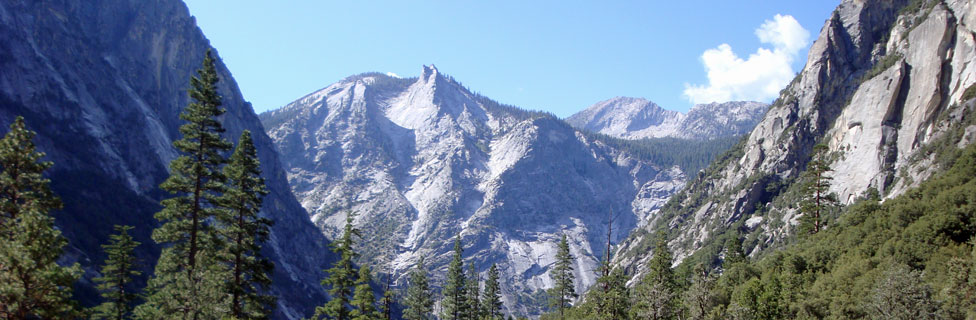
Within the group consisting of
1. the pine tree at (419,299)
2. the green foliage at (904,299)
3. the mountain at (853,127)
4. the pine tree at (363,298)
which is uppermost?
the mountain at (853,127)

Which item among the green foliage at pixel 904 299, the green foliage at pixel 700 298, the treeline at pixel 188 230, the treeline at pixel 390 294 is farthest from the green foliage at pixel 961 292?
the treeline at pixel 188 230

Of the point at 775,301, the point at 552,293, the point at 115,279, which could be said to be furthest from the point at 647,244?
the point at 115,279

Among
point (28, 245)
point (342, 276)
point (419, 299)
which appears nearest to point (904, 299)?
point (342, 276)

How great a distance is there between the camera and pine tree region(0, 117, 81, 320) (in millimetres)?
16500

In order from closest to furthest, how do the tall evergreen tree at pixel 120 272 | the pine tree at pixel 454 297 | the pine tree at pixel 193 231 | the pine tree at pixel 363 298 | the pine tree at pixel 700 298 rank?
the pine tree at pixel 193 231 → the tall evergreen tree at pixel 120 272 → the pine tree at pixel 700 298 → the pine tree at pixel 363 298 → the pine tree at pixel 454 297

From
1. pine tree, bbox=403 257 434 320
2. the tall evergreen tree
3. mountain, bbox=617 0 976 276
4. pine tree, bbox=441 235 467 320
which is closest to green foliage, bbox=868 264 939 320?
the tall evergreen tree

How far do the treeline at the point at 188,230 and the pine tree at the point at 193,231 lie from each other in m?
0.04

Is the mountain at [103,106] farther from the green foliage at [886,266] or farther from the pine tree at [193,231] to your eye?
the green foliage at [886,266]

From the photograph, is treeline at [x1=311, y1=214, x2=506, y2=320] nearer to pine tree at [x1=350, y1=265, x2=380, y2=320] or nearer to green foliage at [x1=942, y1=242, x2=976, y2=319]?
pine tree at [x1=350, y1=265, x2=380, y2=320]

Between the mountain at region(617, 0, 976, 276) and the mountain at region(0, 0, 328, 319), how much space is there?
373 feet

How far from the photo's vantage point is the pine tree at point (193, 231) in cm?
2197

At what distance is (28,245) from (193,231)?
6.11 metres

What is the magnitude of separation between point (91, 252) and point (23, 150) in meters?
95.9

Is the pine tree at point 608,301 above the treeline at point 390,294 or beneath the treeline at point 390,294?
beneath
